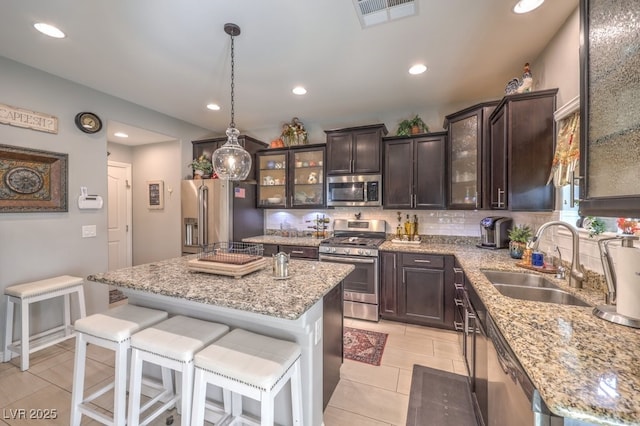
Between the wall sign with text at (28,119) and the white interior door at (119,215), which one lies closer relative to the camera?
the wall sign with text at (28,119)

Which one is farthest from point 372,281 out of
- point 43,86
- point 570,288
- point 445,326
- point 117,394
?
point 43,86

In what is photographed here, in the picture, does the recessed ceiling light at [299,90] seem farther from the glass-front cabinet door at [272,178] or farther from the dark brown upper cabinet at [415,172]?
the dark brown upper cabinet at [415,172]

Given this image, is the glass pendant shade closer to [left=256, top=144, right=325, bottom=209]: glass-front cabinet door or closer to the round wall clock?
[left=256, top=144, right=325, bottom=209]: glass-front cabinet door

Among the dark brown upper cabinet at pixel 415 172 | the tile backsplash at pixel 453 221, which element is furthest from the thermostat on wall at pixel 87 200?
the dark brown upper cabinet at pixel 415 172

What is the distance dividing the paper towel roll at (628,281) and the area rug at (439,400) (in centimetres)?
118

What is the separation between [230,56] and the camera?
235 centimetres

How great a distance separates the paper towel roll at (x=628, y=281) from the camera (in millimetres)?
1076

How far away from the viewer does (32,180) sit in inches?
102

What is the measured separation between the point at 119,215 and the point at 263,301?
178 inches

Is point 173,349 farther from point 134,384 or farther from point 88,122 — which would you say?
point 88,122

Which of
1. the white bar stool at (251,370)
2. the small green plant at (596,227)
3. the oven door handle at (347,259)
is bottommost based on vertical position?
the white bar stool at (251,370)

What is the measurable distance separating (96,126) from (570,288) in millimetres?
4635

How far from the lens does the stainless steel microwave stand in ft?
11.8

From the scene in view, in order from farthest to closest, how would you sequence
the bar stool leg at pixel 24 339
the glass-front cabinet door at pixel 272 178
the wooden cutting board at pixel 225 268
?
the glass-front cabinet door at pixel 272 178
the bar stool leg at pixel 24 339
the wooden cutting board at pixel 225 268
